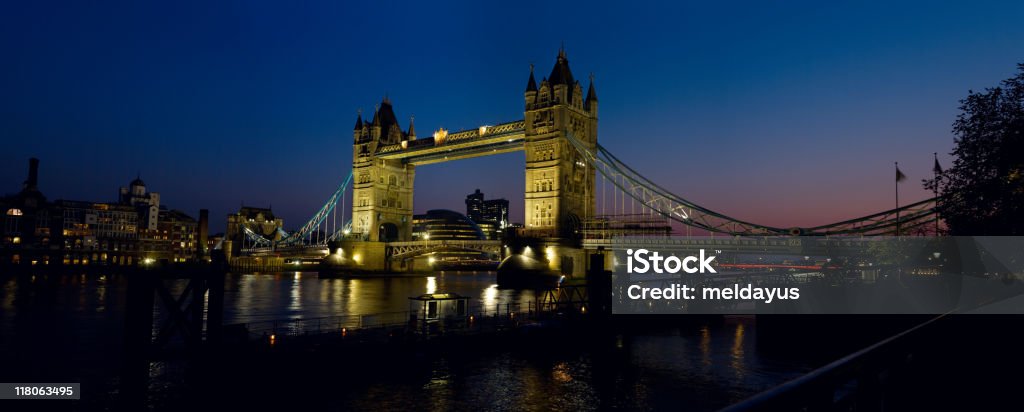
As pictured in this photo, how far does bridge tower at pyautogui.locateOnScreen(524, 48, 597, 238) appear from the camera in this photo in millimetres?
76562

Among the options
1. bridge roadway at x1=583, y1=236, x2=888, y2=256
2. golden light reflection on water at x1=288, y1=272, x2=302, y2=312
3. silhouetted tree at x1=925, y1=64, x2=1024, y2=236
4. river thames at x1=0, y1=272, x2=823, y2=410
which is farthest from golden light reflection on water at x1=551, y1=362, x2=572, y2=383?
golden light reflection on water at x1=288, y1=272, x2=302, y2=312

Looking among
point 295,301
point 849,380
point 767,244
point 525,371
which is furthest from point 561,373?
point 295,301

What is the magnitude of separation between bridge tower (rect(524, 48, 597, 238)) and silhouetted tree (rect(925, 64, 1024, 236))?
188 feet

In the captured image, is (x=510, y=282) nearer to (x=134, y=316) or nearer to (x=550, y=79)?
(x=550, y=79)

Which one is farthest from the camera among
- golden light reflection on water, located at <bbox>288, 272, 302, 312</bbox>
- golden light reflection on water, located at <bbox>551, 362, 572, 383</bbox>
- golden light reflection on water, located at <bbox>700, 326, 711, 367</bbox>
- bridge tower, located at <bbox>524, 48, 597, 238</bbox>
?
bridge tower, located at <bbox>524, 48, 597, 238</bbox>

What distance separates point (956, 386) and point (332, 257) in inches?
3966

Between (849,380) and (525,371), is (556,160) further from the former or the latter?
(849,380)

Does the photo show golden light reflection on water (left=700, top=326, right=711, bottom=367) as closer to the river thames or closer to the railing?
the river thames

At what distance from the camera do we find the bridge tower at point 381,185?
104 meters

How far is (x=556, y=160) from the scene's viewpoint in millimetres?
76625

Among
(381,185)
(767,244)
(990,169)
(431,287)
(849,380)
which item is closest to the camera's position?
(849,380)

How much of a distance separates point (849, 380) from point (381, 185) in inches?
4056

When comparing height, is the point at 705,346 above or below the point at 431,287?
below

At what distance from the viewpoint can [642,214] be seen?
69.4m
